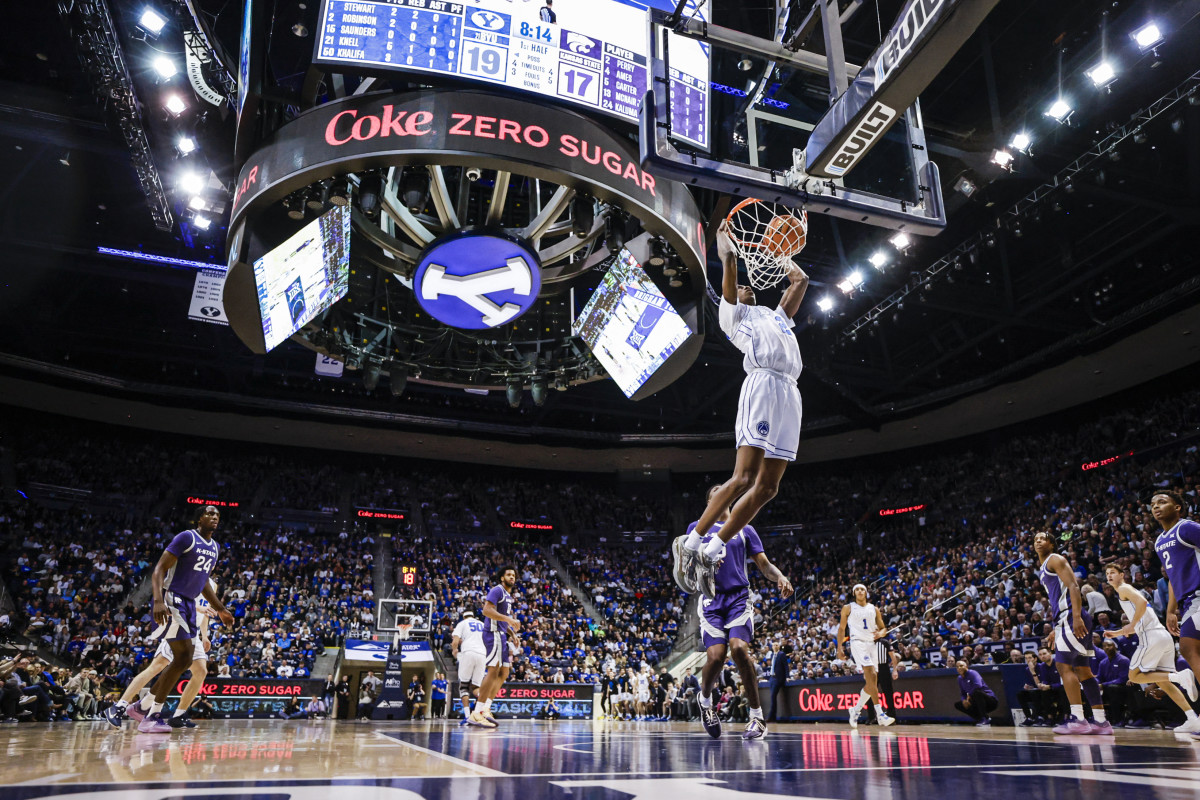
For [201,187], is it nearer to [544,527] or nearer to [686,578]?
[686,578]

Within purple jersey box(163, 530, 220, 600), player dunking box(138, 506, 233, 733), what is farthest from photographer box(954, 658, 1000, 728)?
purple jersey box(163, 530, 220, 600)

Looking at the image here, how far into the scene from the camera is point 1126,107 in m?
12.6

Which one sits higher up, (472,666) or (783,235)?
(783,235)

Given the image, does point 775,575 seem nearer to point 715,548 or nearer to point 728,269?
point 715,548

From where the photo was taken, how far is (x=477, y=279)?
942 cm

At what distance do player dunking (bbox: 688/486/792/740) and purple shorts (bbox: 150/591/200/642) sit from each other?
4.53m

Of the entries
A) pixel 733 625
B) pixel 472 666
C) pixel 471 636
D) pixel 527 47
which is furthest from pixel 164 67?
pixel 733 625

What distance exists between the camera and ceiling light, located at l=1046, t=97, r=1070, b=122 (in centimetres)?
1172

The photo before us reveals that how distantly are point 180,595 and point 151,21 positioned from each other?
8.15 metres

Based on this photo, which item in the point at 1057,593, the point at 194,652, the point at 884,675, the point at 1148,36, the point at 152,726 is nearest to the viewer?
the point at 152,726

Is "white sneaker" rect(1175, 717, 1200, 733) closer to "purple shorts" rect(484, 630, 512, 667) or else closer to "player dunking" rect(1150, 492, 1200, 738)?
"player dunking" rect(1150, 492, 1200, 738)

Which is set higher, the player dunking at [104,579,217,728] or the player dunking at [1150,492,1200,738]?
the player dunking at [1150,492,1200,738]

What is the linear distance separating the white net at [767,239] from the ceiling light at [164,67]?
8.81m

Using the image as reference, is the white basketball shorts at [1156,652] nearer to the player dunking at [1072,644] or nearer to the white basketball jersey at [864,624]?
the player dunking at [1072,644]
